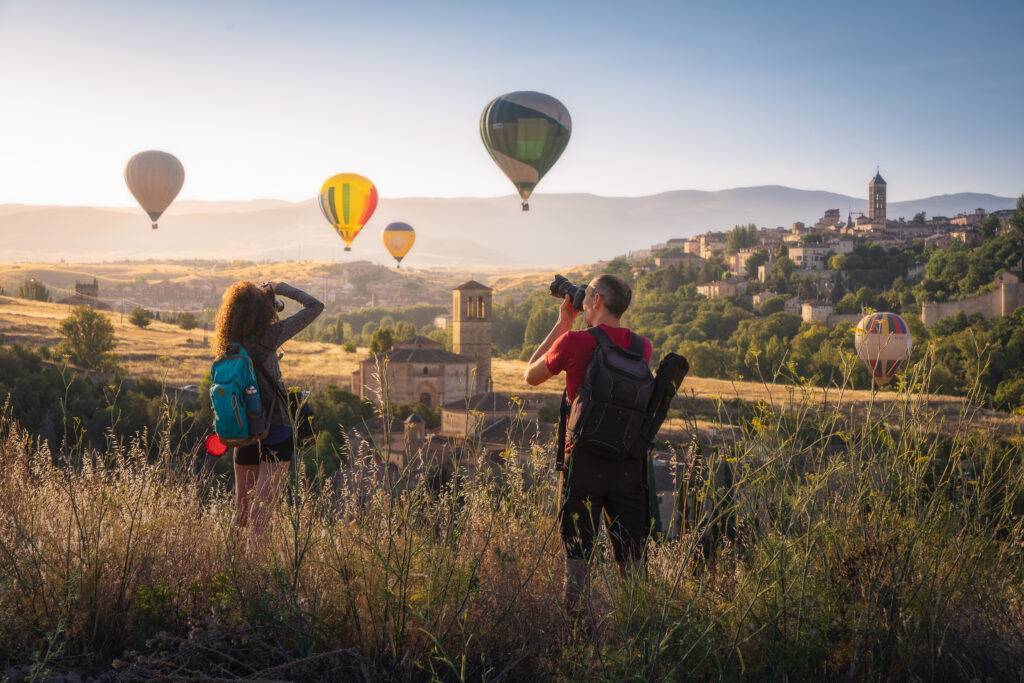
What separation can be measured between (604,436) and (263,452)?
1298 mm

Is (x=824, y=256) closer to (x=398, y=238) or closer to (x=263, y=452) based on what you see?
(x=398, y=238)

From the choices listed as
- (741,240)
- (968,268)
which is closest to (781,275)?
(968,268)

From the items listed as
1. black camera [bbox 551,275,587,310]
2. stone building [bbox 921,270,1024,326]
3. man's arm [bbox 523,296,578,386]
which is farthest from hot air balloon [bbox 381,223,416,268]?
man's arm [bbox 523,296,578,386]

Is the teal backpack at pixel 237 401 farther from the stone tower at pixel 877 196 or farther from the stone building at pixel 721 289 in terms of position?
the stone tower at pixel 877 196

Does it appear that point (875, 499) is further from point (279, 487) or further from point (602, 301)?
point (279, 487)

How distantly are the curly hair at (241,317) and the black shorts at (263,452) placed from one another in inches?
14.5

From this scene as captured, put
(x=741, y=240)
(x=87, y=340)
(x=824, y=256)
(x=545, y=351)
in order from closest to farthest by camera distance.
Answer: (x=545, y=351) < (x=87, y=340) < (x=824, y=256) < (x=741, y=240)

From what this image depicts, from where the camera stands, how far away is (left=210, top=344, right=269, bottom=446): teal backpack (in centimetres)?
339

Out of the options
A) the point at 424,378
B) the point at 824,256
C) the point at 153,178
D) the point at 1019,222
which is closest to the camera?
the point at 153,178

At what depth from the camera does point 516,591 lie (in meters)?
2.57

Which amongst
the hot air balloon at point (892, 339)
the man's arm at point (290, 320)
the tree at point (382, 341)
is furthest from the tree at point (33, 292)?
the man's arm at point (290, 320)

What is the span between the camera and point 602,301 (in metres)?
3.21

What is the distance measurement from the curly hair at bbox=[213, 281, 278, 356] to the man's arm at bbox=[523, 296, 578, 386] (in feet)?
3.38

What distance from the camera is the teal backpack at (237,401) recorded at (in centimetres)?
339
